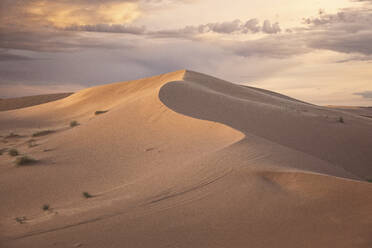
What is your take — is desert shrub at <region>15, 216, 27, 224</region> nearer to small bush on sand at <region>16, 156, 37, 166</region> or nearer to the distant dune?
small bush on sand at <region>16, 156, 37, 166</region>

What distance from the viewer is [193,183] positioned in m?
5.97

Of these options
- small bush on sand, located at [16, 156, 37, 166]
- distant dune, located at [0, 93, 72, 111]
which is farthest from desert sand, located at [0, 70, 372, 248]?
distant dune, located at [0, 93, 72, 111]

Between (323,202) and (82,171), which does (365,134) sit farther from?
(82,171)

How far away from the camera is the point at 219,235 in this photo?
430cm

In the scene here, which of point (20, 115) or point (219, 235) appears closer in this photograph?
point (219, 235)

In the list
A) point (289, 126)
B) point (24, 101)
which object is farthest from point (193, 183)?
point (24, 101)

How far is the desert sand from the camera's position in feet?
14.3

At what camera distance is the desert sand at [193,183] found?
4352mm

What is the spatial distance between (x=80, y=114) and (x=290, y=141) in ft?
45.7

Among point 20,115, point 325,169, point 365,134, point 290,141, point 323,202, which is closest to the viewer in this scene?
point 323,202

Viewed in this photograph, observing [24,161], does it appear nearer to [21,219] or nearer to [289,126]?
[21,219]

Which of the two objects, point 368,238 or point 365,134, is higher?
point 368,238

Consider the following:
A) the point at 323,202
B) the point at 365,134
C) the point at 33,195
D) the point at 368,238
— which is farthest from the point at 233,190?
the point at 365,134

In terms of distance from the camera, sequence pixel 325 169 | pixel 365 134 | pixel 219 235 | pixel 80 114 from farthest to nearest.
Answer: pixel 80 114
pixel 365 134
pixel 325 169
pixel 219 235
